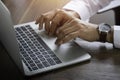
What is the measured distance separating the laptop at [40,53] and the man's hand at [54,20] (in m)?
0.03

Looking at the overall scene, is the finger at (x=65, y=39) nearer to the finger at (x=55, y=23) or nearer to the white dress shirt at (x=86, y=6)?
the finger at (x=55, y=23)

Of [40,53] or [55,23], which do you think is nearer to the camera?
[40,53]

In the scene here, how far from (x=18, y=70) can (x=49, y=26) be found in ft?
1.27

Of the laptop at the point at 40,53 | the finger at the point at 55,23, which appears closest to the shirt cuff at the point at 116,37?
the laptop at the point at 40,53

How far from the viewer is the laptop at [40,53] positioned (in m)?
0.85

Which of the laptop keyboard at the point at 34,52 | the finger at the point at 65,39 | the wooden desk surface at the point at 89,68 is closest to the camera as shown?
the wooden desk surface at the point at 89,68

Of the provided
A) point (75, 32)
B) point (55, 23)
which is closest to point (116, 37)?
point (75, 32)

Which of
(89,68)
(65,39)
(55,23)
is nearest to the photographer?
(89,68)

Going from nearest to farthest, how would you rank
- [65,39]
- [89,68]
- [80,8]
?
[89,68], [65,39], [80,8]

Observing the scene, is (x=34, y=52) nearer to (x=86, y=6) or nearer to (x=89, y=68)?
(x=89, y=68)

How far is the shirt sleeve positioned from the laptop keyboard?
0.27 m

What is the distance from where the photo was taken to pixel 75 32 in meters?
1.12

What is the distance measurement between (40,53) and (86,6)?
0.49m

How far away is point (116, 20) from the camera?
56.1 inches
